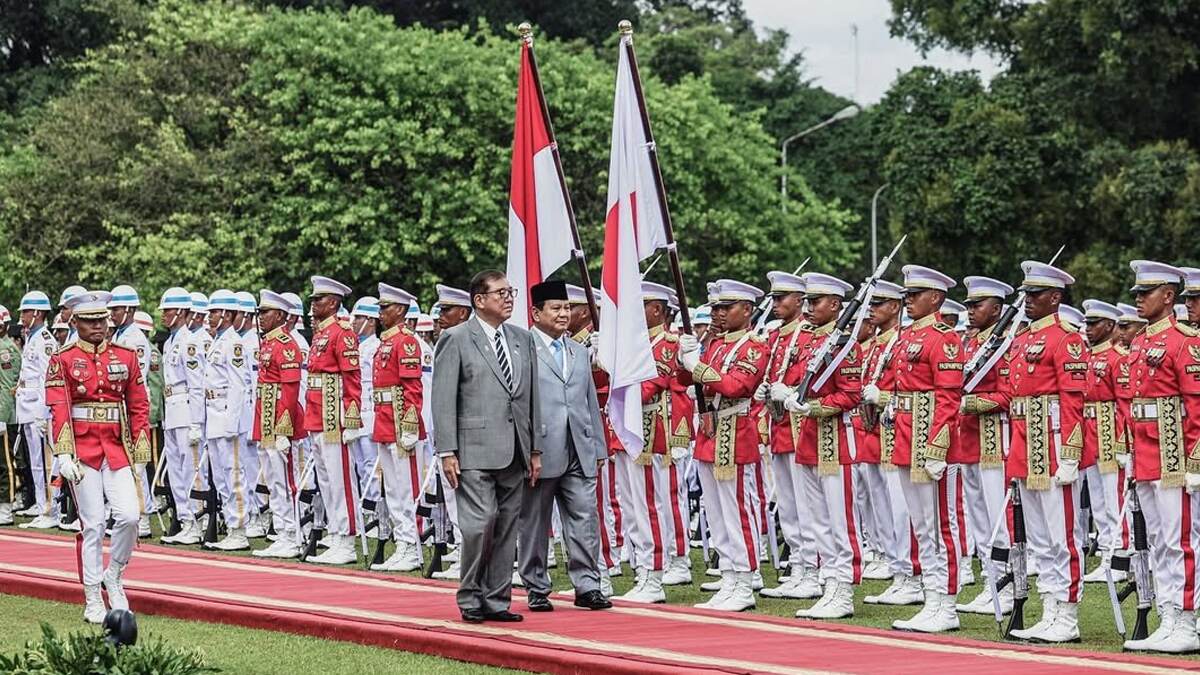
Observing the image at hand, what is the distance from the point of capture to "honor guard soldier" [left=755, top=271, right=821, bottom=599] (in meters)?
12.9

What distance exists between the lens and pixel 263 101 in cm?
3359

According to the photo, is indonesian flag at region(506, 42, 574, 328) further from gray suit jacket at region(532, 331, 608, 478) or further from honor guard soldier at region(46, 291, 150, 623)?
honor guard soldier at region(46, 291, 150, 623)

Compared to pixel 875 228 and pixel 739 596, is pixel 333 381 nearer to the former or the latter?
pixel 739 596

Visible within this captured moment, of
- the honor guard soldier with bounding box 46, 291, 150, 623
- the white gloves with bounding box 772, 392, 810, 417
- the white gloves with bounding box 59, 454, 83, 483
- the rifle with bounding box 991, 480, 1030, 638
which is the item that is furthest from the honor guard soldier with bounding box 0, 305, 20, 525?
the rifle with bounding box 991, 480, 1030, 638

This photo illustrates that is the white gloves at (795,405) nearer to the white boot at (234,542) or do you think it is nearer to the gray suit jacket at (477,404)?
the gray suit jacket at (477,404)

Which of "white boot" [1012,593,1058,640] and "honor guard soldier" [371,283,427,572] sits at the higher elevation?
"honor guard soldier" [371,283,427,572]

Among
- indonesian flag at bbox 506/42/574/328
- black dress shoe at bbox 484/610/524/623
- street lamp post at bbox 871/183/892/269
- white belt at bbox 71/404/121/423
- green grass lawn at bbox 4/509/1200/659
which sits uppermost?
street lamp post at bbox 871/183/892/269

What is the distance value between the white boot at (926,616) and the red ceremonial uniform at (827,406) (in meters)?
1.35

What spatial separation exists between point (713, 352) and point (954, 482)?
2.03 metres

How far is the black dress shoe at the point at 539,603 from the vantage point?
1183 centimetres

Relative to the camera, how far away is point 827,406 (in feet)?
41.7

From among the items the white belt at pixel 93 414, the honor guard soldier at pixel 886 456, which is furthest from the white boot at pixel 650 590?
the white belt at pixel 93 414

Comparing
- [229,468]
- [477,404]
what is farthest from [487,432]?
[229,468]

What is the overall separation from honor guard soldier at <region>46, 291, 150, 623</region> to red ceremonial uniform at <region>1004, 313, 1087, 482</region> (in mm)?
5664
